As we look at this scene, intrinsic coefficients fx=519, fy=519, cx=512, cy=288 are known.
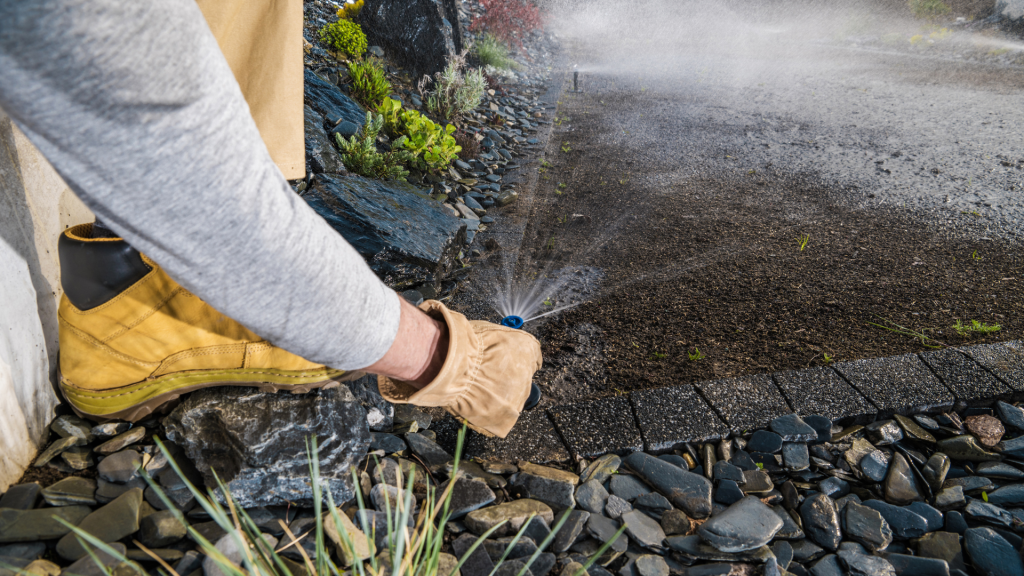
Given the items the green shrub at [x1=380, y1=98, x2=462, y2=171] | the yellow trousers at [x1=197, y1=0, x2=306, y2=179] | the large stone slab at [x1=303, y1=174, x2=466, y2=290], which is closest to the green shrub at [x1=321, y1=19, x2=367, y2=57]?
the green shrub at [x1=380, y1=98, x2=462, y2=171]

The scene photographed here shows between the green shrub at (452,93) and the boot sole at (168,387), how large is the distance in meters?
4.13

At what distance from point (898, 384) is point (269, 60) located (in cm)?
255

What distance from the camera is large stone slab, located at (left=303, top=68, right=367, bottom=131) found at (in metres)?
3.78

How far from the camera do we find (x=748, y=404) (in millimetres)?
1951

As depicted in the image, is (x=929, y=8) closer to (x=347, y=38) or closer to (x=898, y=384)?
(x=347, y=38)

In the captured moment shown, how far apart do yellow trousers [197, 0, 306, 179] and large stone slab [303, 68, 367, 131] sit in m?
2.14

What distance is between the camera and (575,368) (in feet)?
7.45

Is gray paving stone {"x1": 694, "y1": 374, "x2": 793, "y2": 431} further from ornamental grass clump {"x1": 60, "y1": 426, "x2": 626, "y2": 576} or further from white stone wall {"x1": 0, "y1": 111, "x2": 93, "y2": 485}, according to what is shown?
white stone wall {"x1": 0, "y1": 111, "x2": 93, "y2": 485}

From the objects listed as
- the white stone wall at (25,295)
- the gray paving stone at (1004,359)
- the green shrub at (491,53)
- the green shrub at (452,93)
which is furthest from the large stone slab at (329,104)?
the green shrub at (491,53)

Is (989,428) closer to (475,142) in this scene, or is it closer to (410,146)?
(410,146)

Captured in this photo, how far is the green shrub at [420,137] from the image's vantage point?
383 cm

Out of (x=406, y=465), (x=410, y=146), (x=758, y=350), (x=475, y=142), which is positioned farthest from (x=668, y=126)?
(x=406, y=465)

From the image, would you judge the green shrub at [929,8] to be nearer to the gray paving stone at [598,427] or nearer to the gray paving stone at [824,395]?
the gray paving stone at [824,395]

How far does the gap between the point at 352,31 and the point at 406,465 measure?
4.84 meters
